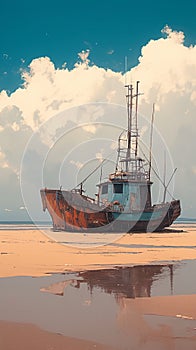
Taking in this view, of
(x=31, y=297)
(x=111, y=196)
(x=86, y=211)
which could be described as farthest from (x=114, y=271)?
(x=111, y=196)

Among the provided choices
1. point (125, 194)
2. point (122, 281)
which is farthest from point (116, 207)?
point (122, 281)

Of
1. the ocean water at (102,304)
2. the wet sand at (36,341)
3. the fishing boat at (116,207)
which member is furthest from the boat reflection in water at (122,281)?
the fishing boat at (116,207)

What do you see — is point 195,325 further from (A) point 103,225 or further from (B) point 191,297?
(A) point 103,225

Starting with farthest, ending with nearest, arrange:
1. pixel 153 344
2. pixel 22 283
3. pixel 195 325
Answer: pixel 22 283 → pixel 195 325 → pixel 153 344

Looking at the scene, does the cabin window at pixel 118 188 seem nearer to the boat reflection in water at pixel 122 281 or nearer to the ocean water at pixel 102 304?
the boat reflection in water at pixel 122 281

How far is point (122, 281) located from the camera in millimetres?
11875

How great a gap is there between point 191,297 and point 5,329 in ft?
15.5

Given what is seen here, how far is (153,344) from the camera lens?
6141 millimetres

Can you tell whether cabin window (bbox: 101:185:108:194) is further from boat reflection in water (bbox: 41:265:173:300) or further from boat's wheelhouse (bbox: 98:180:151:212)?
boat reflection in water (bbox: 41:265:173:300)

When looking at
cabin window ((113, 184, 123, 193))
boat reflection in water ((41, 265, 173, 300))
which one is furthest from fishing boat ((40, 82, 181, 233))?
boat reflection in water ((41, 265, 173, 300))

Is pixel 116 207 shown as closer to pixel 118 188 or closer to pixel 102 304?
pixel 118 188

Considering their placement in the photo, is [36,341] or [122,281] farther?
[122,281]

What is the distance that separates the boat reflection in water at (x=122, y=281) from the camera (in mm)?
10370

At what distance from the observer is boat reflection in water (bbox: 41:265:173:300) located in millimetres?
10370
